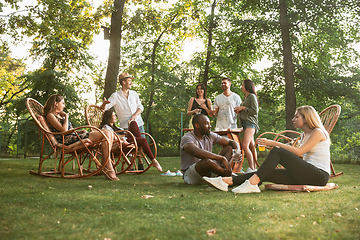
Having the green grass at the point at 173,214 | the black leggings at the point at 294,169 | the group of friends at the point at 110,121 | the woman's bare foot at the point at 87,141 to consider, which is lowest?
the green grass at the point at 173,214

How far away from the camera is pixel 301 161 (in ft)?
10.8

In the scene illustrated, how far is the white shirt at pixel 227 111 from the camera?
575cm

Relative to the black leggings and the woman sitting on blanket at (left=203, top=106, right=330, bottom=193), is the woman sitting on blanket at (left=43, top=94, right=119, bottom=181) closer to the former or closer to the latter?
the woman sitting on blanket at (left=203, top=106, right=330, bottom=193)

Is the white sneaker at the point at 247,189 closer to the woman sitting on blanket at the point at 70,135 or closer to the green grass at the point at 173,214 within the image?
the green grass at the point at 173,214

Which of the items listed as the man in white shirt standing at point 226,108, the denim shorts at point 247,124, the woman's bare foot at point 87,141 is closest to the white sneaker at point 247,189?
the denim shorts at point 247,124

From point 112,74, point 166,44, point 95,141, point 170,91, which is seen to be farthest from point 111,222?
point 166,44

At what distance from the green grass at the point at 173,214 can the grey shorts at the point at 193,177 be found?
Answer: 1.82 ft

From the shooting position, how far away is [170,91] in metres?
15.8

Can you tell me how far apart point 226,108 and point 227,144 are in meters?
1.64

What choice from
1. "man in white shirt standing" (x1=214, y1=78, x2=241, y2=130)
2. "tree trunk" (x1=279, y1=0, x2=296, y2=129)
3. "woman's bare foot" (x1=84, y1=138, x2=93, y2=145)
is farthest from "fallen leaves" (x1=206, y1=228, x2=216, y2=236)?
"tree trunk" (x1=279, y1=0, x2=296, y2=129)

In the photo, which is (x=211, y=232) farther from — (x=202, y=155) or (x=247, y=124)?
(x=247, y=124)

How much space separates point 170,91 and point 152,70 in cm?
186

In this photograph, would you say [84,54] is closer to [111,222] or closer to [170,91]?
[170,91]

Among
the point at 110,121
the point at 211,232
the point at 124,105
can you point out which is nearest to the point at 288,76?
the point at 124,105
